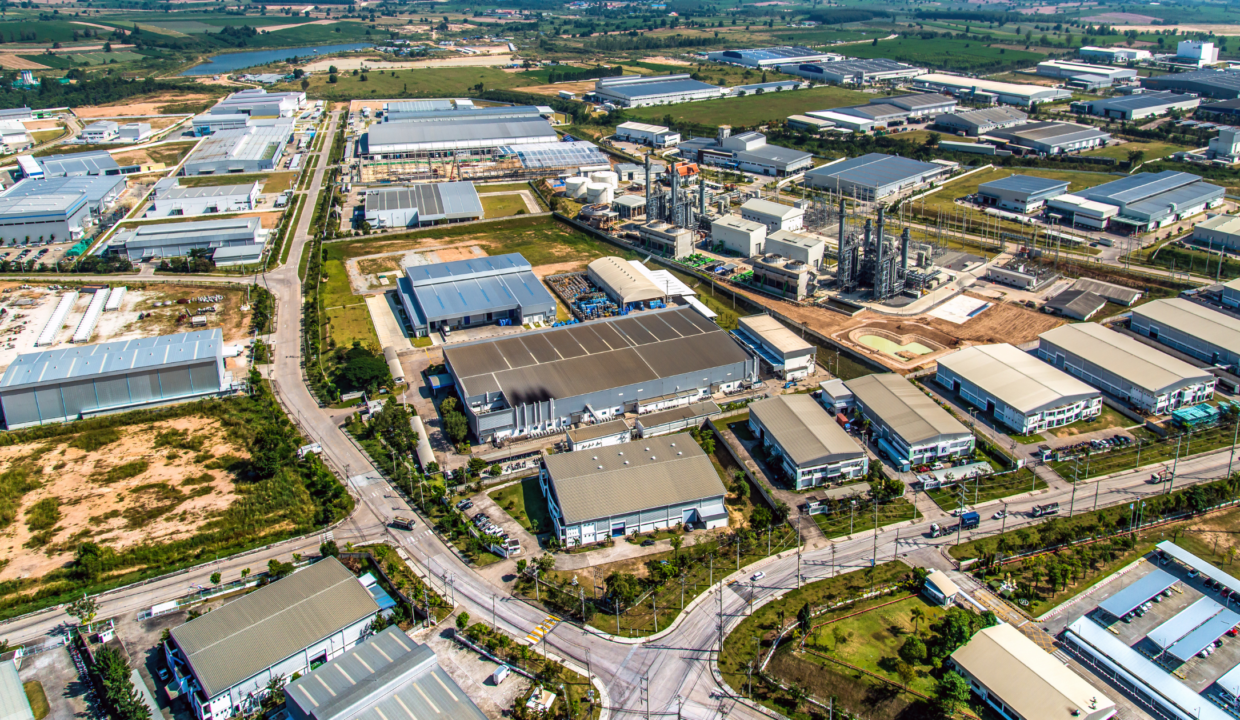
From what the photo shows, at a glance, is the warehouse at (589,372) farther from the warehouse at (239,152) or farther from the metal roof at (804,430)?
the warehouse at (239,152)

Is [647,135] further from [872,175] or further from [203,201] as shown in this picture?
[203,201]

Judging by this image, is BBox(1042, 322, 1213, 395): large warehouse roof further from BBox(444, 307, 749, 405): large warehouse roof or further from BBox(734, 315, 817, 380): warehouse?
BBox(444, 307, 749, 405): large warehouse roof

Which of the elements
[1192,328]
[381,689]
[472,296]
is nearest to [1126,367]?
[1192,328]

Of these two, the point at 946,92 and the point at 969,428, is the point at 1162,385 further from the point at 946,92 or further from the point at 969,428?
the point at 946,92

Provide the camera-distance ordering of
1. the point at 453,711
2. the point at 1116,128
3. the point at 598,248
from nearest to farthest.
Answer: the point at 453,711 → the point at 598,248 → the point at 1116,128

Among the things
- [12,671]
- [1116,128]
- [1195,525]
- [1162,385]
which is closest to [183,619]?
[12,671]

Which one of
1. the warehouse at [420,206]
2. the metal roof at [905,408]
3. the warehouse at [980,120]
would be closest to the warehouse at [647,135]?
the warehouse at [420,206]
